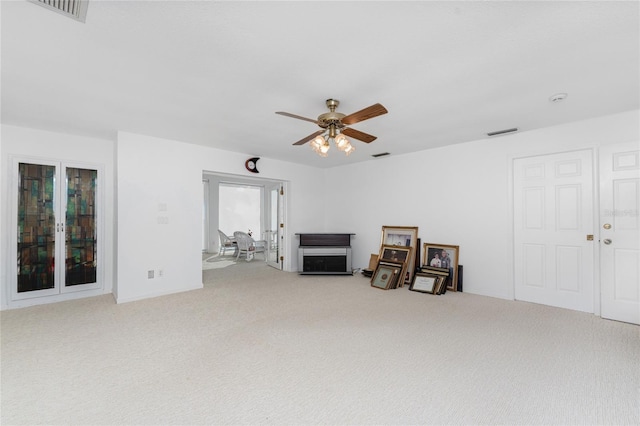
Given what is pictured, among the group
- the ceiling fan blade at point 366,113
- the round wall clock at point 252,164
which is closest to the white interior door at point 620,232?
the ceiling fan blade at point 366,113

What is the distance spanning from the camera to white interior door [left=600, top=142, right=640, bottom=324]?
127 inches

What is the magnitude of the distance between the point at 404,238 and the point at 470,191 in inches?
54.8

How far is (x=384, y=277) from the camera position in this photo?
4918mm

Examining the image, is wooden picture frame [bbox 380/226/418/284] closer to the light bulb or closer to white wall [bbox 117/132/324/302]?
the light bulb

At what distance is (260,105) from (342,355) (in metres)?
2.57

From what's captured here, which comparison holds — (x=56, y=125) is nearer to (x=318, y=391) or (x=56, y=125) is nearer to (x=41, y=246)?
(x=41, y=246)

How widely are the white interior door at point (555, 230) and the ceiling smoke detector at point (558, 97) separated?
1198mm

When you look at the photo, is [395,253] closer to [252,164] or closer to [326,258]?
[326,258]

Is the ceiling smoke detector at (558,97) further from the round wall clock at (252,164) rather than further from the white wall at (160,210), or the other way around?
the white wall at (160,210)

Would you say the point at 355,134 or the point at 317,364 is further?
the point at 355,134

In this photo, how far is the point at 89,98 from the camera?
2.89m

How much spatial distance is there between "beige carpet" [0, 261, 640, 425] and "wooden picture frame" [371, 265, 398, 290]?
927mm

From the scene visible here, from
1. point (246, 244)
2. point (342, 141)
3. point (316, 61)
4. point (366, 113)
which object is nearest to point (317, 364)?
point (342, 141)

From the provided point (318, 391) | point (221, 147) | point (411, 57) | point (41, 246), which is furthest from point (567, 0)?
point (41, 246)
